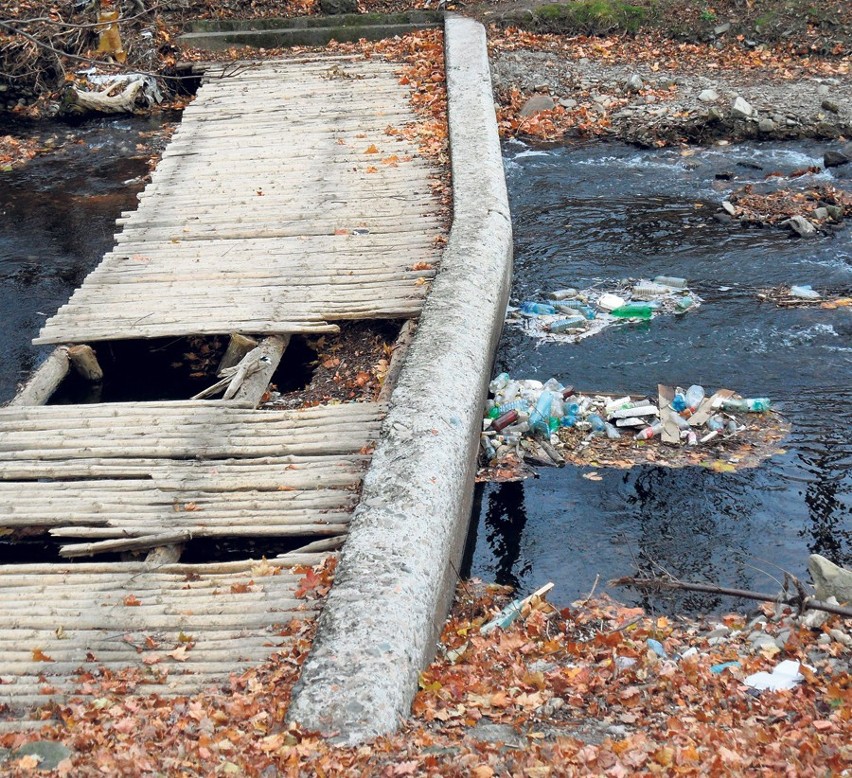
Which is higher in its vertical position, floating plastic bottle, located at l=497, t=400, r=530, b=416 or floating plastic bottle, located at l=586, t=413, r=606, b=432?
floating plastic bottle, located at l=497, t=400, r=530, b=416

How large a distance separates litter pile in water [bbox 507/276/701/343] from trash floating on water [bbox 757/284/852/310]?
63 centimetres

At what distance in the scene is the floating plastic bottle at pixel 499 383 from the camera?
7.48m

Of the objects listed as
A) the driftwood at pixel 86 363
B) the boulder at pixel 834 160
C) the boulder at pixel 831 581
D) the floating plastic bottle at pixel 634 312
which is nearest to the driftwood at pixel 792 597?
the boulder at pixel 831 581

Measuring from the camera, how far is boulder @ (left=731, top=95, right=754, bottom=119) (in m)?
11.6

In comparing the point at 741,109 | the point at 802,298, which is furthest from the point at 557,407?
the point at 741,109

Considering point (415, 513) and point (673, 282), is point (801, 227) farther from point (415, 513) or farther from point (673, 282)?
point (415, 513)

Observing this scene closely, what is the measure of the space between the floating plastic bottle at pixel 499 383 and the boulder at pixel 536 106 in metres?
5.86

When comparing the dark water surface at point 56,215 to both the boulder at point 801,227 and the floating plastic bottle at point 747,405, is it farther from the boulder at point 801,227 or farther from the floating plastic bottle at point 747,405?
the boulder at point 801,227

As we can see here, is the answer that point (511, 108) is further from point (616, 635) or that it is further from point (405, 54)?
point (616, 635)

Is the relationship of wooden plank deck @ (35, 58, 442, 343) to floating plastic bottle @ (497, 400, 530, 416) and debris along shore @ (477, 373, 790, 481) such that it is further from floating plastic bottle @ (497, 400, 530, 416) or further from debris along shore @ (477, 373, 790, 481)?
debris along shore @ (477, 373, 790, 481)

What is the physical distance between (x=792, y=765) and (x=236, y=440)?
368 cm

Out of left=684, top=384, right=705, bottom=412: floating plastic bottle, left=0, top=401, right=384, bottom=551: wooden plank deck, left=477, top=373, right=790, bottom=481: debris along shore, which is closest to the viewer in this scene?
left=0, top=401, right=384, bottom=551: wooden plank deck

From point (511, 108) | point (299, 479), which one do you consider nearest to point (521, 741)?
point (299, 479)

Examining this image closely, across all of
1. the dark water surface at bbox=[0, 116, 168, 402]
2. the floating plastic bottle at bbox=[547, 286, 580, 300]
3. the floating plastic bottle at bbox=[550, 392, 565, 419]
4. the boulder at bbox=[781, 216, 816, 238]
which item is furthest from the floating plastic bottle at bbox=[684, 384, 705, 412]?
the dark water surface at bbox=[0, 116, 168, 402]
